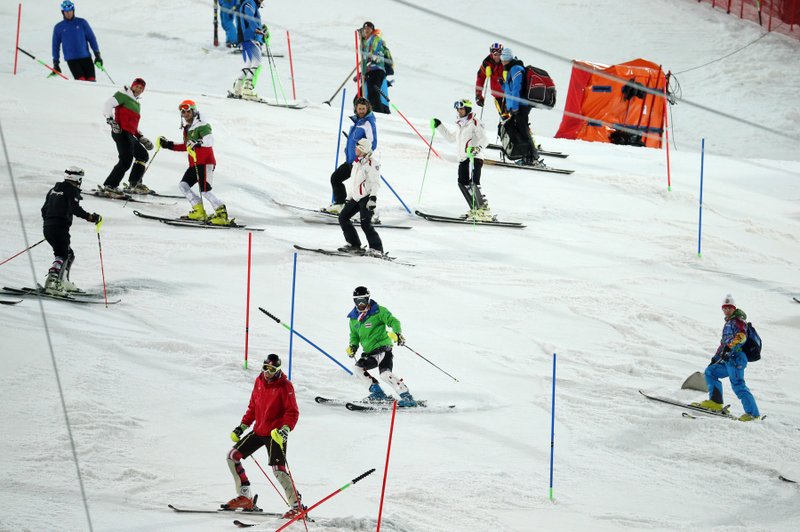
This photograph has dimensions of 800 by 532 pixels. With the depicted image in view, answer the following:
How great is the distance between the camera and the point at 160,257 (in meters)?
15.0

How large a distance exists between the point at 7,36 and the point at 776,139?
1841cm

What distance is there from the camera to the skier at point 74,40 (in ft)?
69.9

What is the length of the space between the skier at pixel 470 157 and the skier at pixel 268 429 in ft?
29.4

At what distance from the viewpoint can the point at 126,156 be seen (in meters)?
16.7

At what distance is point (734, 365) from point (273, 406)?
5.31 m

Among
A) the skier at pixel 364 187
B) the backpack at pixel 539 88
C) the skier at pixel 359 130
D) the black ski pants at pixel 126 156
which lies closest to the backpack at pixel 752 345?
the skier at pixel 364 187

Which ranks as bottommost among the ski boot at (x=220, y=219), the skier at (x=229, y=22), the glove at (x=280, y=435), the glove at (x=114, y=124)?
the glove at (x=280, y=435)

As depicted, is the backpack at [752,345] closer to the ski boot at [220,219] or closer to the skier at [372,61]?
the ski boot at [220,219]

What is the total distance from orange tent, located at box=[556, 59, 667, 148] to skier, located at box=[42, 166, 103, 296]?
48.5ft

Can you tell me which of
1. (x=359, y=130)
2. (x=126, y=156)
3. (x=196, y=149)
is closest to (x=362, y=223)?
(x=359, y=130)

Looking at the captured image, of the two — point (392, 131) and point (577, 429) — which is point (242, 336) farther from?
point (392, 131)

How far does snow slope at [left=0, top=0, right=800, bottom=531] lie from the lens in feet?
33.0

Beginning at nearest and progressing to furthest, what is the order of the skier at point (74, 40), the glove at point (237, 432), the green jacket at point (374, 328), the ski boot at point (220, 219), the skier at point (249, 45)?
the glove at point (237, 432)
the green jacket at point (374, 328)
the ski boot at point (220, 219)
the skier at point (74, 40)
the skier at point (249, 45)

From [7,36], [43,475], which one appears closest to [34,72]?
[7,36]
